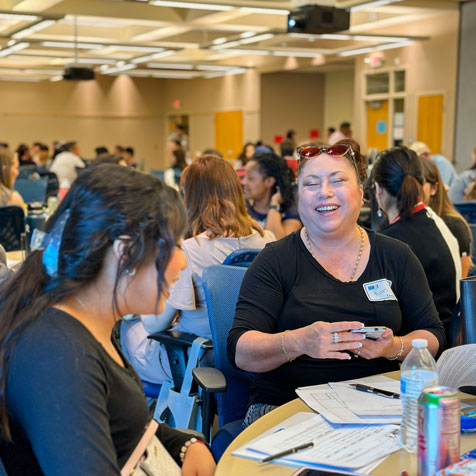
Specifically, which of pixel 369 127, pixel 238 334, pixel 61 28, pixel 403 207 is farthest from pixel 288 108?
pixel 238 334

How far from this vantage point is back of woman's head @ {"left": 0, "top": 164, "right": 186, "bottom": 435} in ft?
4.10

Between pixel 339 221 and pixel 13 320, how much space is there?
4.07 ft

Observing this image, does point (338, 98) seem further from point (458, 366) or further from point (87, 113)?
point (458, 366)

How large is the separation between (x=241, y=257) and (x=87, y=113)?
751 inches

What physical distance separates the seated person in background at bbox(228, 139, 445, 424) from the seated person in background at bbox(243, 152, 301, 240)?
277cm

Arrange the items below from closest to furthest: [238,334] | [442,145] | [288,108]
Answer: [238,334]
[442,145]
[288,108]

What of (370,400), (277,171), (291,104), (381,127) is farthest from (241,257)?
(291,104)

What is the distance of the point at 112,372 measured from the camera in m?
1.28

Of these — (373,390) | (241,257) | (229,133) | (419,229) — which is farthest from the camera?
(229,133)

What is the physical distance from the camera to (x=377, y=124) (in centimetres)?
1330

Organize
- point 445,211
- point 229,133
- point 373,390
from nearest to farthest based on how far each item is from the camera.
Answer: point 373,390, point 445,211, point 229,133

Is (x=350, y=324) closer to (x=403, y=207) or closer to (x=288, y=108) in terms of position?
(x=403, y=207)

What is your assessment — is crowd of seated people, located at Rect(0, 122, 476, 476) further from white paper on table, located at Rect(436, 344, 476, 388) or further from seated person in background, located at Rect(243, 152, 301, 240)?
seated person in background, located at Rect(243, 152, 301, 240)

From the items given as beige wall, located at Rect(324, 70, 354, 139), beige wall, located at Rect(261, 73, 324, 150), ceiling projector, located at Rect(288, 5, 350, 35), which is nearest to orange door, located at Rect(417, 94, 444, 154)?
ceiling projector, located at Rect(288, 5, 350, 35)
